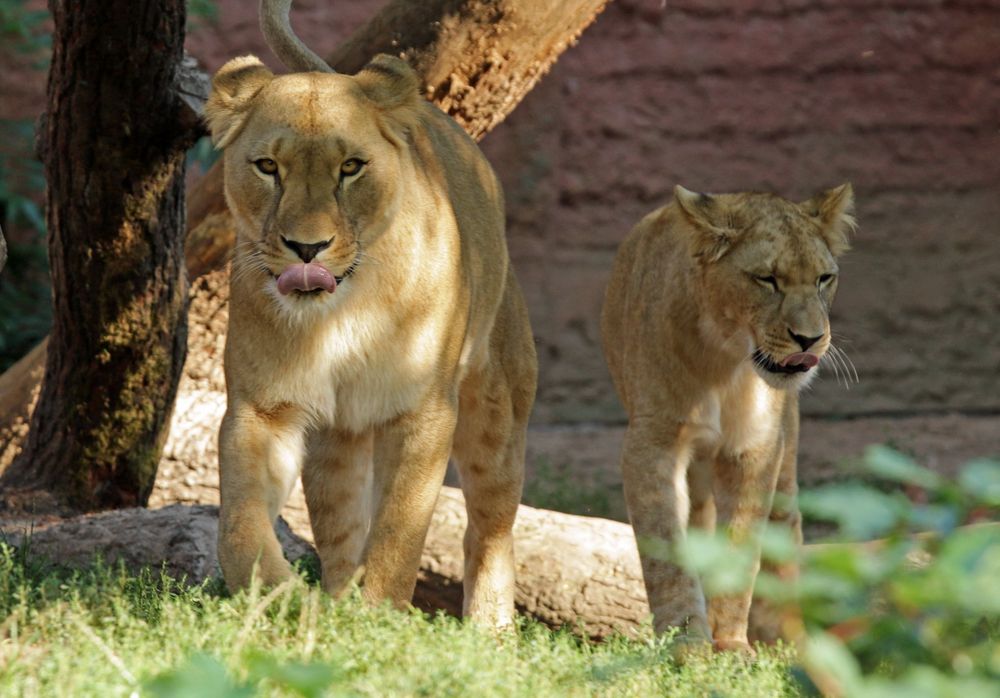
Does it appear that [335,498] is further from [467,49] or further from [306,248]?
[467,49]

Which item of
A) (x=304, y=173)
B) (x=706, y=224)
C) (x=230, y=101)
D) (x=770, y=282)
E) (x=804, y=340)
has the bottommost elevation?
(x=804, y=340)

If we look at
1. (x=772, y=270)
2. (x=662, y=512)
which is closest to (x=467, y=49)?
(x=772, y=270)

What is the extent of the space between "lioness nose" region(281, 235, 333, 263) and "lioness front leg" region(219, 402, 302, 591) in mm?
437

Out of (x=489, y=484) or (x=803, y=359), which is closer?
(x=803, y=359)

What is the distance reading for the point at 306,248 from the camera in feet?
11.4

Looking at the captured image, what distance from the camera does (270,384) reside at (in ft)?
12.1

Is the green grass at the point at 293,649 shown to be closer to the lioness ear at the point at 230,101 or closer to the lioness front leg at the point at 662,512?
the lioness front leg at the point at 662,512

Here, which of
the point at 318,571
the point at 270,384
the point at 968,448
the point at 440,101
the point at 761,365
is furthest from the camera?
the point at 968,448

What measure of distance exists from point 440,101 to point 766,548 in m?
4.11

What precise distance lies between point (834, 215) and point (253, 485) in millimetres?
1960

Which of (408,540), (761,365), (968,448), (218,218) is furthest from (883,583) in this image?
(968,448)

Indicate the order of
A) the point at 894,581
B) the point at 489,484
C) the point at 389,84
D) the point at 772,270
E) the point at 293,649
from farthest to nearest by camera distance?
the point at 489,484 → the point at 772,270 → the point at 389,84 → the point at 293,649 → the point at 894,581

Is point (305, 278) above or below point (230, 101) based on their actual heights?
below

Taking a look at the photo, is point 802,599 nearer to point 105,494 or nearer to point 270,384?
point 270,384
